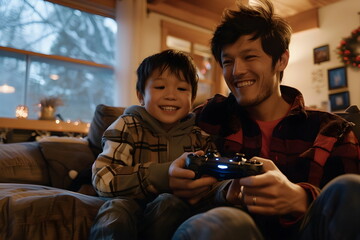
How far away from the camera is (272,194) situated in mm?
673

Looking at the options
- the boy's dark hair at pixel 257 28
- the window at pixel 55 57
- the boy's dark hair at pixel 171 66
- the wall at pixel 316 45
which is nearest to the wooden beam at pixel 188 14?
the wall at pixel 316 45

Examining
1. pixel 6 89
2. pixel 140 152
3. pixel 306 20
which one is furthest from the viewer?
pixel 306 20

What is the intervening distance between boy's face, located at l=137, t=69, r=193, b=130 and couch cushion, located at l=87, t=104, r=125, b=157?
2.01 feet

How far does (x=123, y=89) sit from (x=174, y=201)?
9.50ft

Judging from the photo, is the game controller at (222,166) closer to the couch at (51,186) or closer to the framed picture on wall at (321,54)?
the couch at (51,186)

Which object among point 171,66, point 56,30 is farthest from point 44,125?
point 171,66

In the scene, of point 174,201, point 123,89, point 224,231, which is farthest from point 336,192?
point 123,89

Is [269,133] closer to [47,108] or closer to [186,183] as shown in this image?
[186,183]

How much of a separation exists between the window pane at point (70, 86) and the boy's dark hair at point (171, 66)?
2380 millimetres

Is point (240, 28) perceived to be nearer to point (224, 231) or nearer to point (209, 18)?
point (224, 231)

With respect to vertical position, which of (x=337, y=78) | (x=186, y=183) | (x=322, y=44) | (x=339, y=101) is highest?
(x=322, y=44)

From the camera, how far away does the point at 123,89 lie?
3596 millimetres

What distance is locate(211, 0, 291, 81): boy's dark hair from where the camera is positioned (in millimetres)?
1161

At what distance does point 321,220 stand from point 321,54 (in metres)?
4.11
